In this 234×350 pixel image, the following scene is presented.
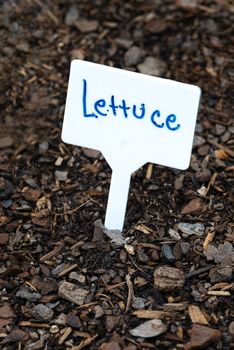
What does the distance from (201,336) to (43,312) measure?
0.39 metres

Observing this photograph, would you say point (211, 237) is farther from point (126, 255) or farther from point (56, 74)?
point (56, 74)

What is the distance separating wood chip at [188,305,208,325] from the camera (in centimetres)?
157

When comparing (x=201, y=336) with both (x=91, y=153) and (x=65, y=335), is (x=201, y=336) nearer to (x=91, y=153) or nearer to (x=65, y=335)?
(x=65, y=335)

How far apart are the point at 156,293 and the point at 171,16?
1.36 m

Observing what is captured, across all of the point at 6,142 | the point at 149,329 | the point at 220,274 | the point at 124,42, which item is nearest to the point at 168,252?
the point at 220,274

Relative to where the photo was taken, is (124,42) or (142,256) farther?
(124,42)

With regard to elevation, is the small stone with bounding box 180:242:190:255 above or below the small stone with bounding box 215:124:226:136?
below

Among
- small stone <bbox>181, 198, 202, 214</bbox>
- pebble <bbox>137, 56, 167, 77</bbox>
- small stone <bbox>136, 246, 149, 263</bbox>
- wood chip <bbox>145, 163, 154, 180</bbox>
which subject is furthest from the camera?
pebble <bbox>137, 56, 167, 77</bbox>

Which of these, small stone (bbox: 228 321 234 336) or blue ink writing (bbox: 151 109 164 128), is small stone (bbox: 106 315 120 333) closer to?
small stone (bbox: 228 321 234 336)

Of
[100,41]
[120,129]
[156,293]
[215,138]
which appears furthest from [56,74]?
[156,293]

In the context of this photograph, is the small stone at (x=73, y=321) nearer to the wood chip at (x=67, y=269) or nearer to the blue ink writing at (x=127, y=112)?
the wood chip at (x=67, y=269)

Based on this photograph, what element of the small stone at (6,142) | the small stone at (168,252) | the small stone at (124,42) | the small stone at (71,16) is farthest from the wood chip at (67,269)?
the small stone at (71,16)

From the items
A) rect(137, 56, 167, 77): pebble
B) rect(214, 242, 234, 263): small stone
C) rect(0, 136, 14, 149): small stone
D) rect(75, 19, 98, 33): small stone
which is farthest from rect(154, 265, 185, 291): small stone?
rect(75, 19, 98, 33): small stone

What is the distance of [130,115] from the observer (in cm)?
167
